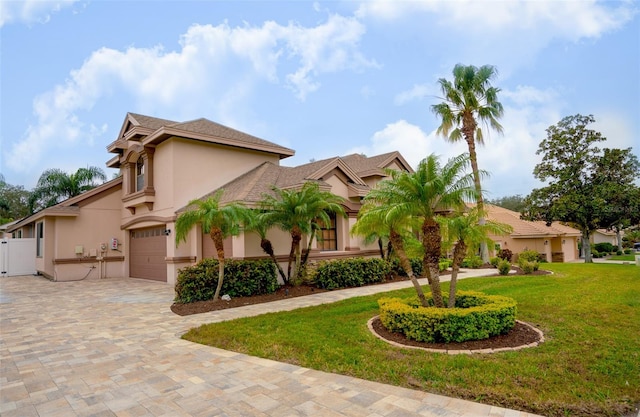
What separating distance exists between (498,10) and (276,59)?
350 inches

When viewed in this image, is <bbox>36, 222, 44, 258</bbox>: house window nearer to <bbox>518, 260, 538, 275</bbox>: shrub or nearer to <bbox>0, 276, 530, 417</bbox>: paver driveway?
<bbox>0, 276, 530, 417</bbox>: paver driveway

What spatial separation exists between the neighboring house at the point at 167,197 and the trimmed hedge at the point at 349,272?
1458 millimetres

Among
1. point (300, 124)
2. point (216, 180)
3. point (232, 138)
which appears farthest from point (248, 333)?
point (300, 124)

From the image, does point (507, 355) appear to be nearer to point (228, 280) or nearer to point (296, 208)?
point (296, 208)

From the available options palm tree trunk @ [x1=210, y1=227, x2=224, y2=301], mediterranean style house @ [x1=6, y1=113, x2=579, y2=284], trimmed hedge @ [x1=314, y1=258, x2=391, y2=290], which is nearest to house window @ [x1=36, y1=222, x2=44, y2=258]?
mediterranean style house @ [x1=6, y1=113, x2=579, y2=284]

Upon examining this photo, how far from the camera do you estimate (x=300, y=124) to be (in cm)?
2214

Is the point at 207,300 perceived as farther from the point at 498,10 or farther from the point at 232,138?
the point at 498,10

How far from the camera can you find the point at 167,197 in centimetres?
1511

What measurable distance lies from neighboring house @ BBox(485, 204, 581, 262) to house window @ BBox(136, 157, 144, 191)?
25102 millimetres

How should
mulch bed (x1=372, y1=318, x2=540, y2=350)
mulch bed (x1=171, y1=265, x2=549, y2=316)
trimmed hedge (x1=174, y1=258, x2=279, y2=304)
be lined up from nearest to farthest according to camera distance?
1. mulch bed (x1=372, y1=318, x2=540, y2=350)
2. mulch bed (x1=171, y1=265, x2=549, y2=316)
3. trimmed hedge (x1=174, y1=258, x2=279, y2=304)

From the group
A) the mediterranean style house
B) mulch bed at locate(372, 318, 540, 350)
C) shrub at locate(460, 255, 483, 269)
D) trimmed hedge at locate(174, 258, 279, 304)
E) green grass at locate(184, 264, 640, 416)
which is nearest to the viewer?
green grass at locate(184, 264, 640, 416)

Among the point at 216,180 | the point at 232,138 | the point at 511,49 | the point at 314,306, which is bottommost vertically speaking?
the point at 314,306

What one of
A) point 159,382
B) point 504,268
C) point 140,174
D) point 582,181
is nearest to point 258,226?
point 159,382

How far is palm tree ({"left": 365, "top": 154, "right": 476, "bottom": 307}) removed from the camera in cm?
688
